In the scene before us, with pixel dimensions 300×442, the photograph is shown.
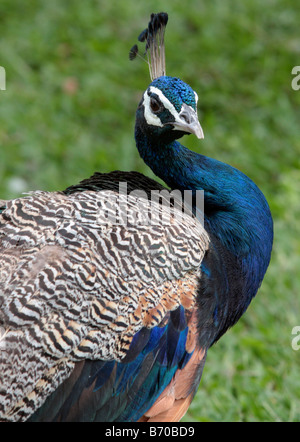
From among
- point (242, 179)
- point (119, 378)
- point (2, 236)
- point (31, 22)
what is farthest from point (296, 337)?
point (31, 22)

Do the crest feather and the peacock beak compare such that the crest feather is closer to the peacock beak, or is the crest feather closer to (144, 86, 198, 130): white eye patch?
(144, 86, 198, 130): white eye patch

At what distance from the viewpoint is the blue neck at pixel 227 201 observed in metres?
2.59

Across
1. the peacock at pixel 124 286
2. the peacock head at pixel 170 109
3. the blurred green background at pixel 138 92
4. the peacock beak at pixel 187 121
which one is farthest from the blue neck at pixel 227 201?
the blurred green background at pixel 138 92

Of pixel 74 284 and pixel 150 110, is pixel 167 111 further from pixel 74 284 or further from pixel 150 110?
pixel 74 284

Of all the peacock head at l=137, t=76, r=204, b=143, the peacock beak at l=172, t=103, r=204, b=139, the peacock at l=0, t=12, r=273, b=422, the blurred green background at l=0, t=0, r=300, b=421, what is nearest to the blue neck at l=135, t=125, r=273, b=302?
the peacock at l=0, t=12, r=273, b=422

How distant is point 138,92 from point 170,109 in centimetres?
251

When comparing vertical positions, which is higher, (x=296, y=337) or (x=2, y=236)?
(x=2, y=236)

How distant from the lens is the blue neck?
2590mm

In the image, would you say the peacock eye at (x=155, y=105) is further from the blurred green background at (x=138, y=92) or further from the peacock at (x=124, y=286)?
the blurred green background at (x=138, y=92)

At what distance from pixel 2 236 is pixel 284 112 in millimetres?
3093

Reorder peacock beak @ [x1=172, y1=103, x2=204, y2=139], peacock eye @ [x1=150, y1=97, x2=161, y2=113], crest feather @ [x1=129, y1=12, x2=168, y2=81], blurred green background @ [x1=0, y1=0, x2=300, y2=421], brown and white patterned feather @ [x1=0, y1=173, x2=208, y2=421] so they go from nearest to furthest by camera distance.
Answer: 1. brown and white patterned feather @ [x1=0, y1=173, x2=208, y2=421]
2. peacock beak @ [x1=172, y1=103, x2=204, y2=139]
3. peacock eye @ [x1=150, y1=97, x2=161, y2=113]
4. crest feather @ [x1=129, y1=12, x2=168, y2=81]
5. blurred green background @ [x1=0, y1=0, x2=300, y2=421]

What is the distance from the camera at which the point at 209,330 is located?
2432 millimetres

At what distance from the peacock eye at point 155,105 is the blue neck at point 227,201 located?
17 cm
